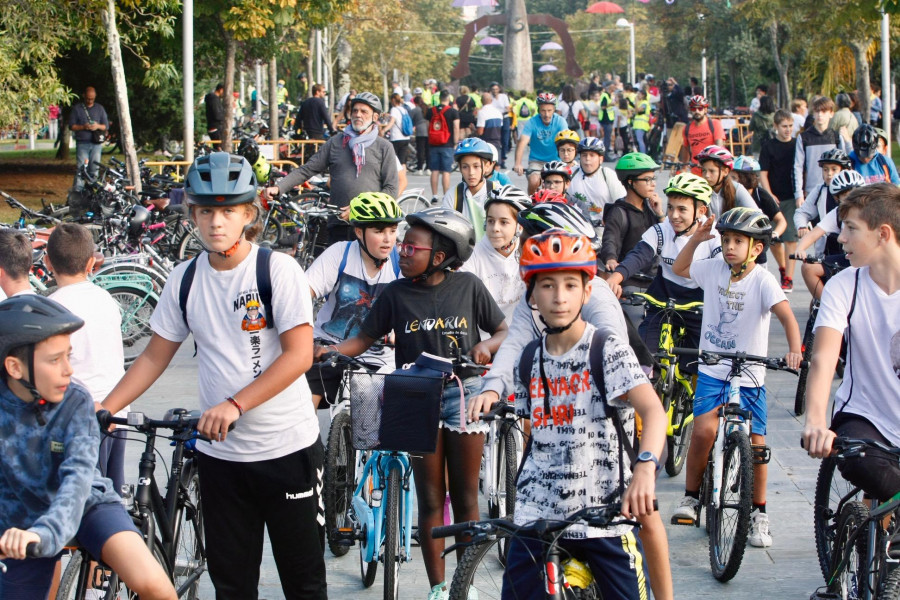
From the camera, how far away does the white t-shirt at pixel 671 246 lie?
26.0 feet

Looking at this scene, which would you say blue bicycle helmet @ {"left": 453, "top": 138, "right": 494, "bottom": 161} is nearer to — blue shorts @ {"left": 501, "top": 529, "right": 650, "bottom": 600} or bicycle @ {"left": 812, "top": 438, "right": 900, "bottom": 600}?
bicycle @ {"left": 812, "top": 438, "right": 900, "bottom": 600}

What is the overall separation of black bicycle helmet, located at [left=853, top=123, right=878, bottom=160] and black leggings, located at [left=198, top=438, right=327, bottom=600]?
312 inches

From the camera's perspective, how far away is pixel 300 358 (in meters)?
4.50

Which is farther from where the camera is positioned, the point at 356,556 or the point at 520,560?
the point at 356,556

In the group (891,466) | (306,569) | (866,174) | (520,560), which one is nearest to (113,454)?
(306,569)

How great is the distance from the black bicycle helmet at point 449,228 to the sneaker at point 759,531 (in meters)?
2.30

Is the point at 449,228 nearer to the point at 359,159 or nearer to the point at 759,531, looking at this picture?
the point at 759,531

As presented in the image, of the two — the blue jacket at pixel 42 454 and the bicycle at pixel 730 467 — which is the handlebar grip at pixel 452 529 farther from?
the bicycle at pixel 730 467

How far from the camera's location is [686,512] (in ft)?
22.1

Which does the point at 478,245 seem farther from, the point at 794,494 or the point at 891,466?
the point at 891,466

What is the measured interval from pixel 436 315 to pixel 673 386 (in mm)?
2827

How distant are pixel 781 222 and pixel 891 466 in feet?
20.5

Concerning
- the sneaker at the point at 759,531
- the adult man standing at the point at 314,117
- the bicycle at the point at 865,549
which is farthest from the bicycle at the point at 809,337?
the adult man standing at the point at 314,117

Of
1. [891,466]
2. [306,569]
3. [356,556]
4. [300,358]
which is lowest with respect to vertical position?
[356,556]
